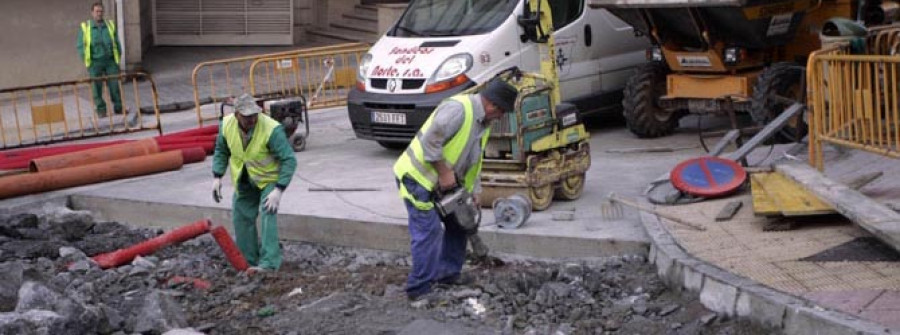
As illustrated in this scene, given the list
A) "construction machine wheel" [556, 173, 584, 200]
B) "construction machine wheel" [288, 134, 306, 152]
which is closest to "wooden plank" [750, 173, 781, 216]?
"construction machine wheel" [556, 173, 584, 200]

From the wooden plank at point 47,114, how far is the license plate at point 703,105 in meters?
7.26

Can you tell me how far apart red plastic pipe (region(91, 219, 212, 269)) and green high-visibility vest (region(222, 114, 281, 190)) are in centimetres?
53

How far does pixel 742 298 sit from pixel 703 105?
6.71 metres

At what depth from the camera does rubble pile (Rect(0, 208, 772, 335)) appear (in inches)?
331

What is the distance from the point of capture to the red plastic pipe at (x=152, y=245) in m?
10.7

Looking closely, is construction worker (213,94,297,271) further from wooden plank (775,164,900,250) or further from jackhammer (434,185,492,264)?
wooden plank (775,164,900,250)

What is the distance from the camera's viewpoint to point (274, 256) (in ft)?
34.4

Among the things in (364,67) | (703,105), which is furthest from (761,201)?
(364,67)

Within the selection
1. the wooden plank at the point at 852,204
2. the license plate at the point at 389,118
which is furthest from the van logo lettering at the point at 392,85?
the wooden plank at the point at 852,204

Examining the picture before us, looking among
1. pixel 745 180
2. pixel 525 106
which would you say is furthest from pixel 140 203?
pixel 745 180

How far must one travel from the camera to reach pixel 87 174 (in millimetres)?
13750

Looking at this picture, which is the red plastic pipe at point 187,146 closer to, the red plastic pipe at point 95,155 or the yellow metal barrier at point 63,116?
the red plastic pipe at point 95,155

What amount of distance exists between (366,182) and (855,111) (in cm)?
504

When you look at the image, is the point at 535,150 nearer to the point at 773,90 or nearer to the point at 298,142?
the point at 773,90
